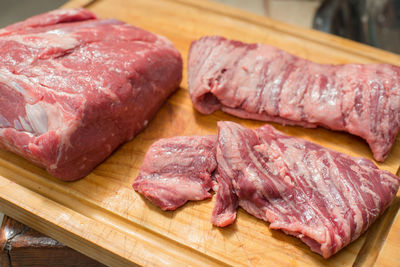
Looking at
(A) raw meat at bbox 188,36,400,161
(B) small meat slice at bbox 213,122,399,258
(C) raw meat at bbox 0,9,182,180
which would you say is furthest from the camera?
(A) raw meat at bbox 188,36,400,161

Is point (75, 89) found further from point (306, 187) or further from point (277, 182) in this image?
point (306, 187)

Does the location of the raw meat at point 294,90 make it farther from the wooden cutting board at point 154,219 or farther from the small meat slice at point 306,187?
the small meat slice at point 306,187

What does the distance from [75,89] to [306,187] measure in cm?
189

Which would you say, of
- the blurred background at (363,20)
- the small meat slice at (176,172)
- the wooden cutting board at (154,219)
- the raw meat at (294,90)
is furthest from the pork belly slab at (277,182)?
the blurred background at (363,20)

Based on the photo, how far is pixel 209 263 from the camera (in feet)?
9.47

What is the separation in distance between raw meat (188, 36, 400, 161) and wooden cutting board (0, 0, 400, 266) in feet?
0.53

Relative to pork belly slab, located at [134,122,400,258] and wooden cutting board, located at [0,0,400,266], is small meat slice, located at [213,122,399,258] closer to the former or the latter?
pork belly slab, located at [134,122,400,258]

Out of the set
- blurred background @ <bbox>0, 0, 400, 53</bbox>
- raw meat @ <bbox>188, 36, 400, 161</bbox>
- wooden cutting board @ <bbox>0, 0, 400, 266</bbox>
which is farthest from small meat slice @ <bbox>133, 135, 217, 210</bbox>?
blurred background @ <bbox>0, 0, 400, 53</bbox>

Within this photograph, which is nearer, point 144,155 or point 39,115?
point 39,115

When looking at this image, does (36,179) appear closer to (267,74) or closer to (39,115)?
(39,115)

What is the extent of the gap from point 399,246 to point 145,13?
354 centimetres

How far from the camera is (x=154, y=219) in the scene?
3.12 metres

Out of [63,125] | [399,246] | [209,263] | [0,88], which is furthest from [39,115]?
[399,246]

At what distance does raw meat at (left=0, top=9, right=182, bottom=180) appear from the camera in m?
3.11
